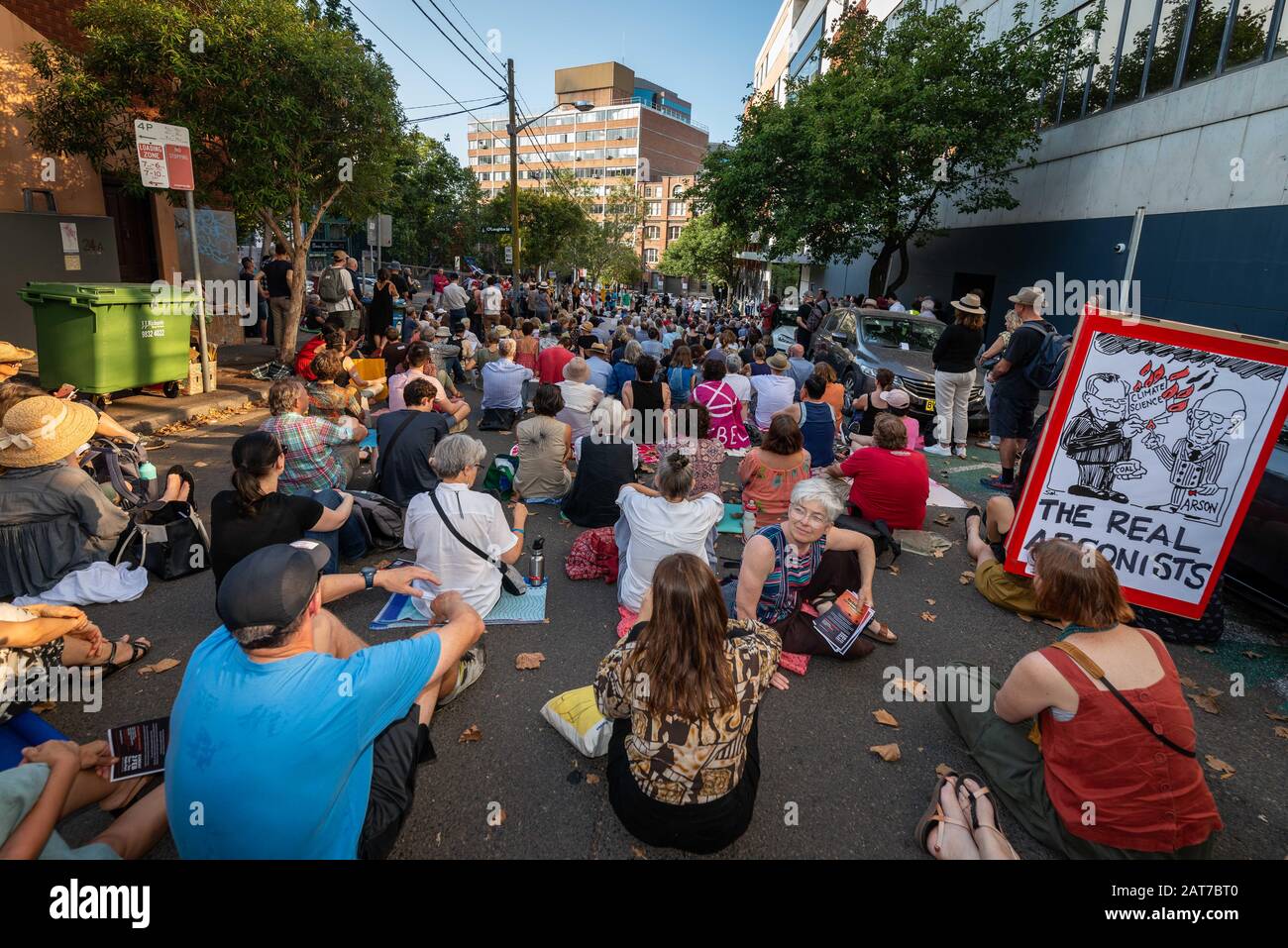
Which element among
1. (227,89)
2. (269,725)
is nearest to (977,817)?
(269,725)

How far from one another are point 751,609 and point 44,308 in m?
10.2

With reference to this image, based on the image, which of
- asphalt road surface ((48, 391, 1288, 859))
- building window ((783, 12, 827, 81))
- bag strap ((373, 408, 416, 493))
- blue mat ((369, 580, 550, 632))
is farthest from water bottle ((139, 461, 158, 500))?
building window ((783, 12, 827, 81))

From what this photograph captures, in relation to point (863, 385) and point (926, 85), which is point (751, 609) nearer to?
point (863, 385)

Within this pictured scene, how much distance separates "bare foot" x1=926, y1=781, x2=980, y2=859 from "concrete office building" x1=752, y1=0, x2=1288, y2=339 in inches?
472

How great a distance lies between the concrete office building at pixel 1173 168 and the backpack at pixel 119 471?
48.6ft

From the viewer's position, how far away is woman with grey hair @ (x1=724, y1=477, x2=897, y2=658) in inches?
161

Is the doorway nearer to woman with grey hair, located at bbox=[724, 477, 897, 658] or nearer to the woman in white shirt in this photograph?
the woman in white shirt

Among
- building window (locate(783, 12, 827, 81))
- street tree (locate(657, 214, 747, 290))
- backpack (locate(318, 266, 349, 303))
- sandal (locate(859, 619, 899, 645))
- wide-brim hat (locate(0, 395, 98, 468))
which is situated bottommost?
sandal (locate(859, 619, 899, 645))

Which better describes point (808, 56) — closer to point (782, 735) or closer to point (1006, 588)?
point (1006, 588)

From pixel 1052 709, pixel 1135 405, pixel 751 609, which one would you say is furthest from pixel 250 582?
pixel 1135 405

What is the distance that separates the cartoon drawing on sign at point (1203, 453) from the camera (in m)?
4.66

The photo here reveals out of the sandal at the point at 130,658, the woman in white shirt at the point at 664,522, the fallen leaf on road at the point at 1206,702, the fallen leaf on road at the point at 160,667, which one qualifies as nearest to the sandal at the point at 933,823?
the woman in white shirt at the point at 664,522

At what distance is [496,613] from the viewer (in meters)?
4.98

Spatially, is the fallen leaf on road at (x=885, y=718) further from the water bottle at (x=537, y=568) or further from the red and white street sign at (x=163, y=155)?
the red and white street sign at (x=163, y=155)
